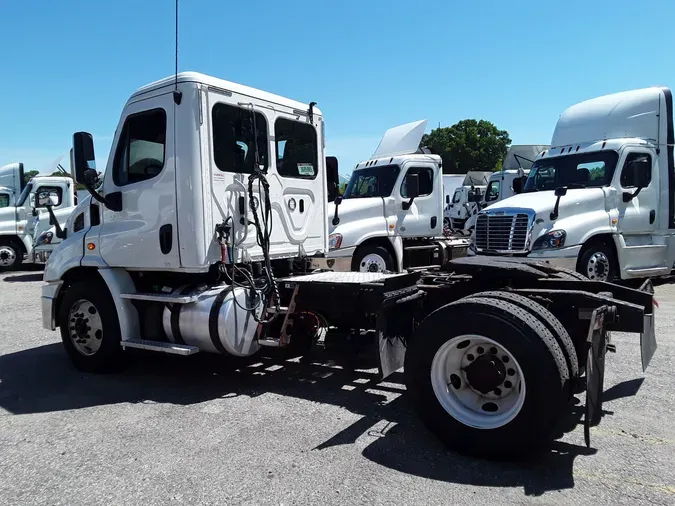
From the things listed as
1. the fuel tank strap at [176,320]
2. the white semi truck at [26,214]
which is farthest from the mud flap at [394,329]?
Result: the white semi truck at [26,214]

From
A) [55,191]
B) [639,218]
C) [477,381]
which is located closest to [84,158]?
[477,381]

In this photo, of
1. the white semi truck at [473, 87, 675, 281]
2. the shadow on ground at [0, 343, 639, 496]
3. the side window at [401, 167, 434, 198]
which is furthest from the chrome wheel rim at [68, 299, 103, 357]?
the side window at [401, 167, 434, 198]

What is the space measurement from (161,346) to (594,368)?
3.74 metres

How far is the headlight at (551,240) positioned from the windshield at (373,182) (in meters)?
3.17

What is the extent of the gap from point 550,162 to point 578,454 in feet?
27.0

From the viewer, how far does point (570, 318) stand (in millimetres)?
3895

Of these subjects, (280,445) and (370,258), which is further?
(370,258)

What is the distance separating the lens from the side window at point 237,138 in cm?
531

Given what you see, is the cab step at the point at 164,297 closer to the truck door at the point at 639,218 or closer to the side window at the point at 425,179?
the side window at the point at 425,179

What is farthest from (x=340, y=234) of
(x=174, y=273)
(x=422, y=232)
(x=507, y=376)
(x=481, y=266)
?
(x=507, y=376)

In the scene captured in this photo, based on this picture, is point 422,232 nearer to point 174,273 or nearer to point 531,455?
point 174,273

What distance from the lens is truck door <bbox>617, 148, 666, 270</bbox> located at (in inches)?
396

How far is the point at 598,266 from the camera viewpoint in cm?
985

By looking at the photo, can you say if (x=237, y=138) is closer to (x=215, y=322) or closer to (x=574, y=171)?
(x=215, y=322)
